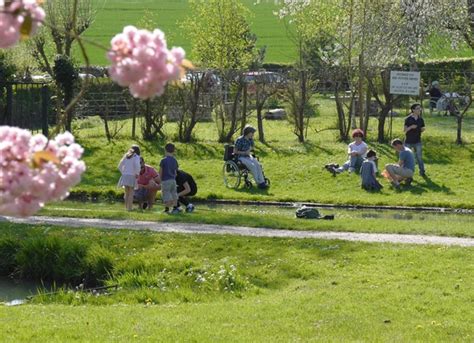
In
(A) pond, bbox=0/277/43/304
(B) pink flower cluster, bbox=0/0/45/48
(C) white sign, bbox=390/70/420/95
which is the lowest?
(A) pond, bbox=0/277/43/304

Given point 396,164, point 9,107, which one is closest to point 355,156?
point 396,164

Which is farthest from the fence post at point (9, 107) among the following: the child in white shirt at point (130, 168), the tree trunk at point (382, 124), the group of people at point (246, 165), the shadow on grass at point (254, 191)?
the tree trunk at point (382, 124)

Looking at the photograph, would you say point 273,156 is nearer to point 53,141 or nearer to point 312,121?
point 312,121

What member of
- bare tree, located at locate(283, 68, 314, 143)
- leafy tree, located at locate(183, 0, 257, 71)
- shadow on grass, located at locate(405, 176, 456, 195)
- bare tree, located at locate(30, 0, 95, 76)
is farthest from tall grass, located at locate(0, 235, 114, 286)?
leafy tree, located at locate(183, 0, 257, 71)

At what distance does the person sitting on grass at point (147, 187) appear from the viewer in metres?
22.4

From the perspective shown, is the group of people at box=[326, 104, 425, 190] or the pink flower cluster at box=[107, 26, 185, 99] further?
the group of people at box=[326, 104, 425, 190]

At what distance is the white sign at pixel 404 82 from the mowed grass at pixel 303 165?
138 centimetres

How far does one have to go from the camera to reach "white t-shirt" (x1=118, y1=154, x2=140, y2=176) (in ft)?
70.2

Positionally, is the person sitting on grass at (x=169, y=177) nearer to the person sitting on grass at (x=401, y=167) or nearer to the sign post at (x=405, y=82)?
the person sitting on grass at (x=401, y=167)

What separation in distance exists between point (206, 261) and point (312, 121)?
66.3 feet

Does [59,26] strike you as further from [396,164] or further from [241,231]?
[241,231]

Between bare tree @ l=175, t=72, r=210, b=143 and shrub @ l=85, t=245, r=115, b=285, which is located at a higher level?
bare tree @ l=175, t=72, r=210, b=143

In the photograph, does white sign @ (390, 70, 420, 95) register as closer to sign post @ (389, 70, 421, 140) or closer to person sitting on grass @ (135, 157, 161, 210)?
sign post @ (389, 70, 421, 140)

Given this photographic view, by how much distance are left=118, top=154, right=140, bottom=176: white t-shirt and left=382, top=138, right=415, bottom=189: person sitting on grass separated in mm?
6429
